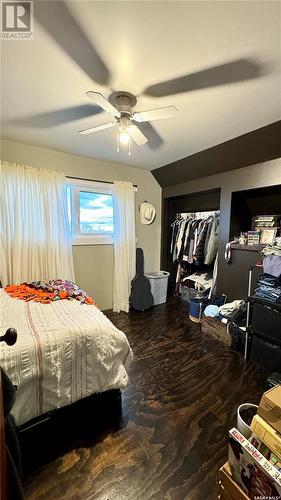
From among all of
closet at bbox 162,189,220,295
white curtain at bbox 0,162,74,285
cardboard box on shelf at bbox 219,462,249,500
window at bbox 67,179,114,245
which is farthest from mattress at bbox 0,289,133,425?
closet at bbox 162,189,220,295

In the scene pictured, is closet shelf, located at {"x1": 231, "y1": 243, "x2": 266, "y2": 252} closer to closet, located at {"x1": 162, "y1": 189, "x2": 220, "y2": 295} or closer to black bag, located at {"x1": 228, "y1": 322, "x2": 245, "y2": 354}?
closet, located at {"x1": 162, "y1": 189, "x2": 220, "y2": 295}

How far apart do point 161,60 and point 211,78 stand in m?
0.37

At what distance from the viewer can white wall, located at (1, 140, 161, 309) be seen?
8.64 ft

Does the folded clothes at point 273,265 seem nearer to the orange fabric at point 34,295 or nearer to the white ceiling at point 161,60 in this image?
the white ceiling at point 161,60

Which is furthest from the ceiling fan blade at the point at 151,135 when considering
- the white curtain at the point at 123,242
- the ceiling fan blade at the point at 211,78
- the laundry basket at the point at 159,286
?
the laundry basket at the point at 159,286

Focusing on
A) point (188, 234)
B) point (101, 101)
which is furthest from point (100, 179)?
point (101, 101)

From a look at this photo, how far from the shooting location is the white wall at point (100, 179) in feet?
8.64

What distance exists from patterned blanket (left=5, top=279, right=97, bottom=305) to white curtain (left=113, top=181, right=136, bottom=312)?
3.61 feet

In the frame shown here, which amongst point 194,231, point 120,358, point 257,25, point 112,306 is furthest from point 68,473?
point 194,231

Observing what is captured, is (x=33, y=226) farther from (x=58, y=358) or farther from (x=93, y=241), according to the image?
(x=58, y=358)

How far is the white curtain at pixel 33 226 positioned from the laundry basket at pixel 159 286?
1372mm

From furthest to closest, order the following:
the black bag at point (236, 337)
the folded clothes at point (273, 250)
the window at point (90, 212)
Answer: the window at point (90, 212) < the black bag at point (236, 337) < the folded clothes at point (273, 250)

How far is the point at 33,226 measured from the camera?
8.45ft

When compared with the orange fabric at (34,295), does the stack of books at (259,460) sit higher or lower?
lower
